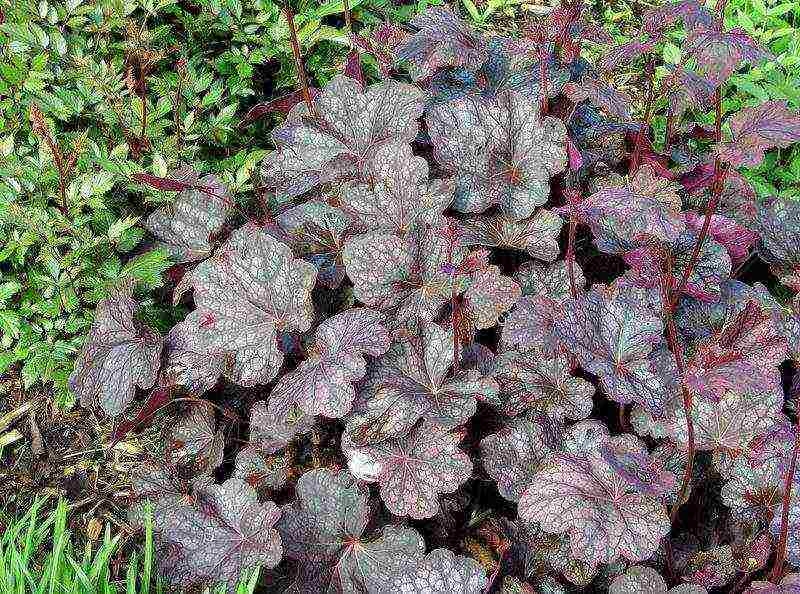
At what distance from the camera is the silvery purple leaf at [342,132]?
2342 mm

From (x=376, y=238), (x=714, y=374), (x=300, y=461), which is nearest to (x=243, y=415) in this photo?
(x=300, y=461)

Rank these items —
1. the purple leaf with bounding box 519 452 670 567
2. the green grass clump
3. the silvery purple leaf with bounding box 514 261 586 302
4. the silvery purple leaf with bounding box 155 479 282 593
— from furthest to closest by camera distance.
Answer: the silvery purple leaf with bounding box 514 261 586 302, the silvery purple leaf with bounding box 155 479 282 593, the green grass clump, the purple leaf with bounding box 519 452 670 567

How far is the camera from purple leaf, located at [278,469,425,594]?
1963 millimetres

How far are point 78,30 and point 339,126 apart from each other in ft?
2.65

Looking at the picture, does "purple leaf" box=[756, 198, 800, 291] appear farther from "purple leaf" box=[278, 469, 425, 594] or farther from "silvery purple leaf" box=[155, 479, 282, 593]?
"silvery purple leaf" box=[155, 479, 282, 593]

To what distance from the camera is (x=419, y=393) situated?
2039 mm

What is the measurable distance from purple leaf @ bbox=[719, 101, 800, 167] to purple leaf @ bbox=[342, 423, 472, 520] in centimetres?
89

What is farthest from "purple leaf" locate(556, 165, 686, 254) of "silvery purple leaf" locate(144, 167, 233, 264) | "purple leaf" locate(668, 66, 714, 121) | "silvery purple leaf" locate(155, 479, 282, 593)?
"silvery purple leaf" locate(155, 479, 282, 593)

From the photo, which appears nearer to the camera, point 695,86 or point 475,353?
point 695,86

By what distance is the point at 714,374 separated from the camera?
185 centimetres

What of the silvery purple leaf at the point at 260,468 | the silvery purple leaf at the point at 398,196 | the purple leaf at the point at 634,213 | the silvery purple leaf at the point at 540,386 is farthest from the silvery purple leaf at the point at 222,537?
the purple leaf at the point at 634,213

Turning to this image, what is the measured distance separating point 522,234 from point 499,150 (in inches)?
10.4

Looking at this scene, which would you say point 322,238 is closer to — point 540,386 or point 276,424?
point 276,424

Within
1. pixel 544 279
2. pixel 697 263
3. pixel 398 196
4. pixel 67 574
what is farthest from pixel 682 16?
pixel 67 574
